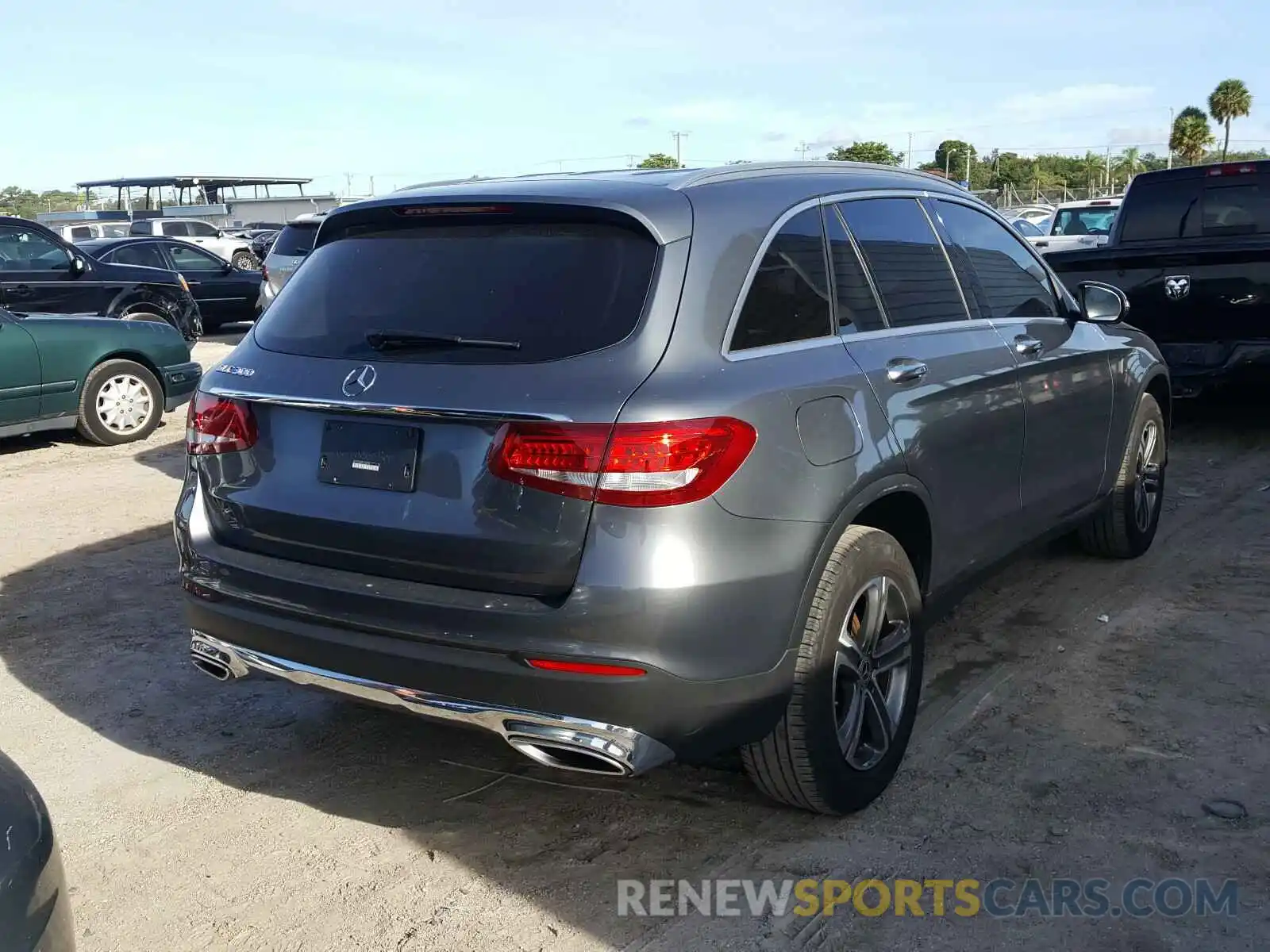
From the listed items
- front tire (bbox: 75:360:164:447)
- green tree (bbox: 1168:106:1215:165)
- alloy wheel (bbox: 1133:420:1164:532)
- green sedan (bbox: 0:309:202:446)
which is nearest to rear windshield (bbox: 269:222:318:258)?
green sedan (bbox: 0:309:202:446)

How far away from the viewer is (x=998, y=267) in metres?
4.70

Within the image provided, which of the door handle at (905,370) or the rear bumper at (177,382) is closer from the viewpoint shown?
the door handle at (905,370)

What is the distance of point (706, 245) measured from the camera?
3.16 metres

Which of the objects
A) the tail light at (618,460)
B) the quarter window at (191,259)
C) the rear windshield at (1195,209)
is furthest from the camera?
the quarter window at (191,259)

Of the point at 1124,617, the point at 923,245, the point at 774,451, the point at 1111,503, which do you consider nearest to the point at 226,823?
the point at 774,451

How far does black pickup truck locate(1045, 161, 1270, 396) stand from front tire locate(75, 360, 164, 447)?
22.5 ft

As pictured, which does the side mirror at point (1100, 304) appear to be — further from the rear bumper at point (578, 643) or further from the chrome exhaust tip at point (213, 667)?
the chrome exhaust tip at point (213, 667)

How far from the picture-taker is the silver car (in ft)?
46.9

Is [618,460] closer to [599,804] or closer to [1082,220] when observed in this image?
[599,804]

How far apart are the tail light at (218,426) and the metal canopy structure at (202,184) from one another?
5537cm

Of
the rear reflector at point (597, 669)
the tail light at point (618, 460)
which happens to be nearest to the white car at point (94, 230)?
the tail light at point (618, 460)

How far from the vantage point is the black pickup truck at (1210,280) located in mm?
7922

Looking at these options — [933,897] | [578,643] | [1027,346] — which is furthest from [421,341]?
[1027,346]

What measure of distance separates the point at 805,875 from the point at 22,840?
6.37 ft
